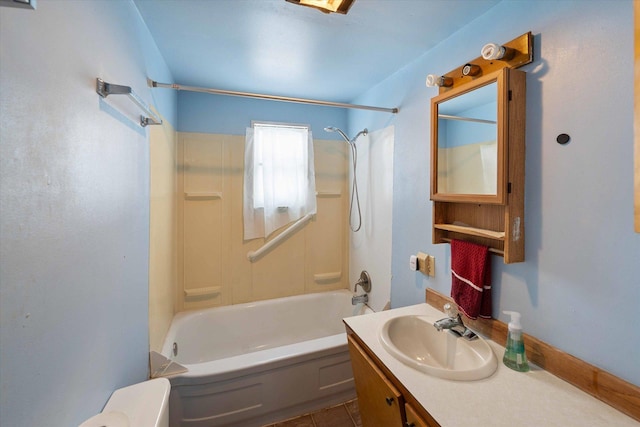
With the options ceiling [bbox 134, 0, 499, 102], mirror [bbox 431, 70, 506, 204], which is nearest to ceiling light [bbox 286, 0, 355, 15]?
ceiling [bbox 134, 0, 499, 102]

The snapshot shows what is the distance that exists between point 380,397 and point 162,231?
166cm

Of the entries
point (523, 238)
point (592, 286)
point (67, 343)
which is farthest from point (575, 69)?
point (67, 343)

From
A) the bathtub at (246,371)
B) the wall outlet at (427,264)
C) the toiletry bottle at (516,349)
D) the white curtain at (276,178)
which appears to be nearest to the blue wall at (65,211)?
the bathtub at (246,371)

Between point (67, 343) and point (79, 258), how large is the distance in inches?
9.6

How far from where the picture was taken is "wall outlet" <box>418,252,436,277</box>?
1.61 meters

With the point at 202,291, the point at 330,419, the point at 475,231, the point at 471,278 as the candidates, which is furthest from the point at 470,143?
the point at 202,291

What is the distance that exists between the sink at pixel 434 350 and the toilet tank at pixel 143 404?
36.3 inches

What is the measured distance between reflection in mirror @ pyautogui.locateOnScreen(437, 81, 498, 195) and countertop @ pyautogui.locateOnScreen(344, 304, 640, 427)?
724 mm

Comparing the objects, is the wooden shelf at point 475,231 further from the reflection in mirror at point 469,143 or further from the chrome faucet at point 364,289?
the chrome faucet at point 364,289

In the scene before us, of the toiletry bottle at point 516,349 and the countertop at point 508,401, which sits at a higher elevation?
the toiletry bottle at point 516,349

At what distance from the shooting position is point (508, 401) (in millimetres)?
867

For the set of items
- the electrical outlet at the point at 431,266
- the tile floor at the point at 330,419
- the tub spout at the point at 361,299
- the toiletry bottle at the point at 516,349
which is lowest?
the tile floor at the point at 330,419

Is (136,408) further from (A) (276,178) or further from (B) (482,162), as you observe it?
(A) (276,178)

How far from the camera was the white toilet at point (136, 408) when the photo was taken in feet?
2.92
